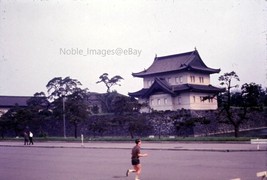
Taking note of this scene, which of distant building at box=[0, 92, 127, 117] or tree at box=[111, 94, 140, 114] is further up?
distant building at box=[0, 92, 127, 117]

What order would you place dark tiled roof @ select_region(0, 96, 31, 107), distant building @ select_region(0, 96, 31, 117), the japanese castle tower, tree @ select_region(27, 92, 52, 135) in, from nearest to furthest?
the japanese castle tower < tree @ select_region(27, 92, 52, 135) < distant building @ select_region(0, 96, 31, 117) < dark tiled roof @ select_region(0, 96, 31, 107)

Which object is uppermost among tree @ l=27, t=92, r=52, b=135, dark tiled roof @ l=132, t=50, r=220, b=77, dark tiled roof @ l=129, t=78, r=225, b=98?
dark tiled roof @ l=132, t=50, r=220, b=77

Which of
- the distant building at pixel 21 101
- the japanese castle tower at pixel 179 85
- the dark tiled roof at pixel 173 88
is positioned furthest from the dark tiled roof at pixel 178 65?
the distant building at pixel 21 101

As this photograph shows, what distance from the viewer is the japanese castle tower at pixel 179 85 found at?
46.0 m

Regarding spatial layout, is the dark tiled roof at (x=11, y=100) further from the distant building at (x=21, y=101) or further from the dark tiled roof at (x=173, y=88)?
the dark tiled roof at (x=173, y=88)

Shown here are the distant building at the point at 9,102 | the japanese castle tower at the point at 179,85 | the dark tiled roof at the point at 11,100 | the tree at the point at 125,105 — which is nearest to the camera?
the tree at the point at 125,105

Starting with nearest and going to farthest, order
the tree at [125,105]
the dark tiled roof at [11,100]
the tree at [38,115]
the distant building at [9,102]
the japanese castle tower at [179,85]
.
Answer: the tree at [125,105] < the japanese castle tower at [179,85] < the tree at [38,115] < the distant building at [9,102] < the dark tiled roof at [11,100]

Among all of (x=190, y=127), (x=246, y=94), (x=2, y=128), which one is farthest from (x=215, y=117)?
(x=2, y=128)

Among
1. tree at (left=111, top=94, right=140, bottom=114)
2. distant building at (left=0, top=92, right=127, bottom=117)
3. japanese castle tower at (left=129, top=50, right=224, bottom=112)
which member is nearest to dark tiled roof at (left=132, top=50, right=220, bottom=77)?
japanese castle tower at (left=129, top=50, right=224, bottom=112)

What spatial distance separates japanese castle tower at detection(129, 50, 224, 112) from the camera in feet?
151

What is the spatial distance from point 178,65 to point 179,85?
339cm

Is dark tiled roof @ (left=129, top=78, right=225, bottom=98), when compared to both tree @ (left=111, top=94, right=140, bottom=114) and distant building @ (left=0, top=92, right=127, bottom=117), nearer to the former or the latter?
tree @ (left=111, top=94, right=140, bottom=114)

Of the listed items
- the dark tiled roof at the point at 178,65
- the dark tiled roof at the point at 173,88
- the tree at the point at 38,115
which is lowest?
the tree at the point at 38,115

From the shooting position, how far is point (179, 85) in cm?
4728
